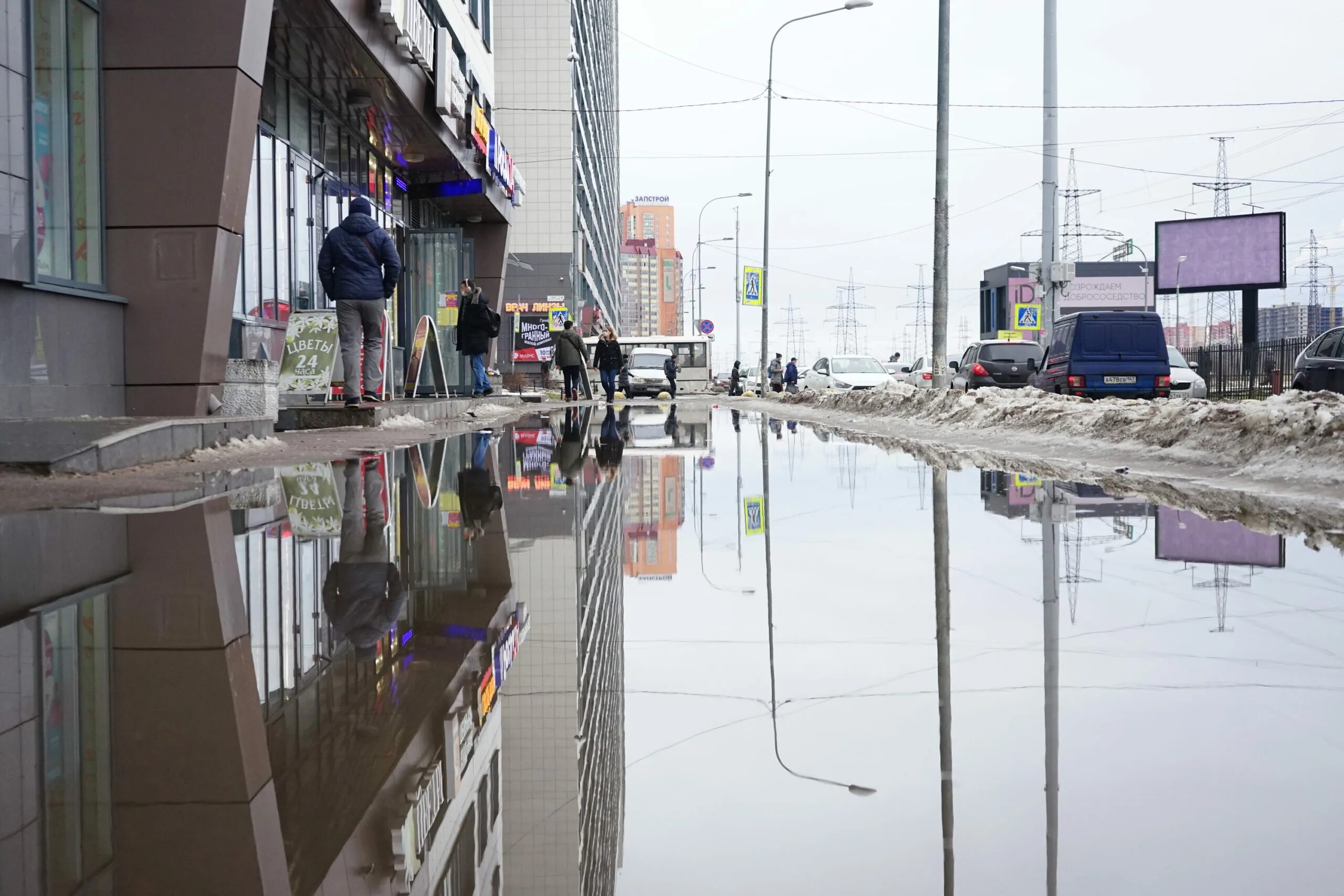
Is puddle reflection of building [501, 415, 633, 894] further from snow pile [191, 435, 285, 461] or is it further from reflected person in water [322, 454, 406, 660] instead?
snow pile [191, 435, 285, 461]

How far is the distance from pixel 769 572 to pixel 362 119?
2008 cm

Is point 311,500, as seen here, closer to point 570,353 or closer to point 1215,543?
point 1215,543

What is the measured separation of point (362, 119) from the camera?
2358cm

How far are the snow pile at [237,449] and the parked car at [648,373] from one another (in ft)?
122

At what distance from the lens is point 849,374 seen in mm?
41688

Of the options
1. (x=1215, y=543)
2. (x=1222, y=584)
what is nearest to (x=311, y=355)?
(x=1215, y=543)

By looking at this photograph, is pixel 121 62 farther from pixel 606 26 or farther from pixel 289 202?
pixel 606 26

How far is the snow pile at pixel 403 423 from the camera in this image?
17078mm

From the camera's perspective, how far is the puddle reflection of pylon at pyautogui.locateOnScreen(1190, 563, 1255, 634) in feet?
14.8

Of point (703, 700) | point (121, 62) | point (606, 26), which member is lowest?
point (703, 700)

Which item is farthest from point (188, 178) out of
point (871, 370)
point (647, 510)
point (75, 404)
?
point (871, 370)

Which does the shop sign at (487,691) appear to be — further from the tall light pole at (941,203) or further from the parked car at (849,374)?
the parked car at (849,374)

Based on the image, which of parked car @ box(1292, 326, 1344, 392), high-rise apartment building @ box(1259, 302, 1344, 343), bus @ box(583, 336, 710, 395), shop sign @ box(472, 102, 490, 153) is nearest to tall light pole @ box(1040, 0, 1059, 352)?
parked car @ box(1292, 326, 1344, 392)

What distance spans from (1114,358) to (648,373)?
28.7 m
